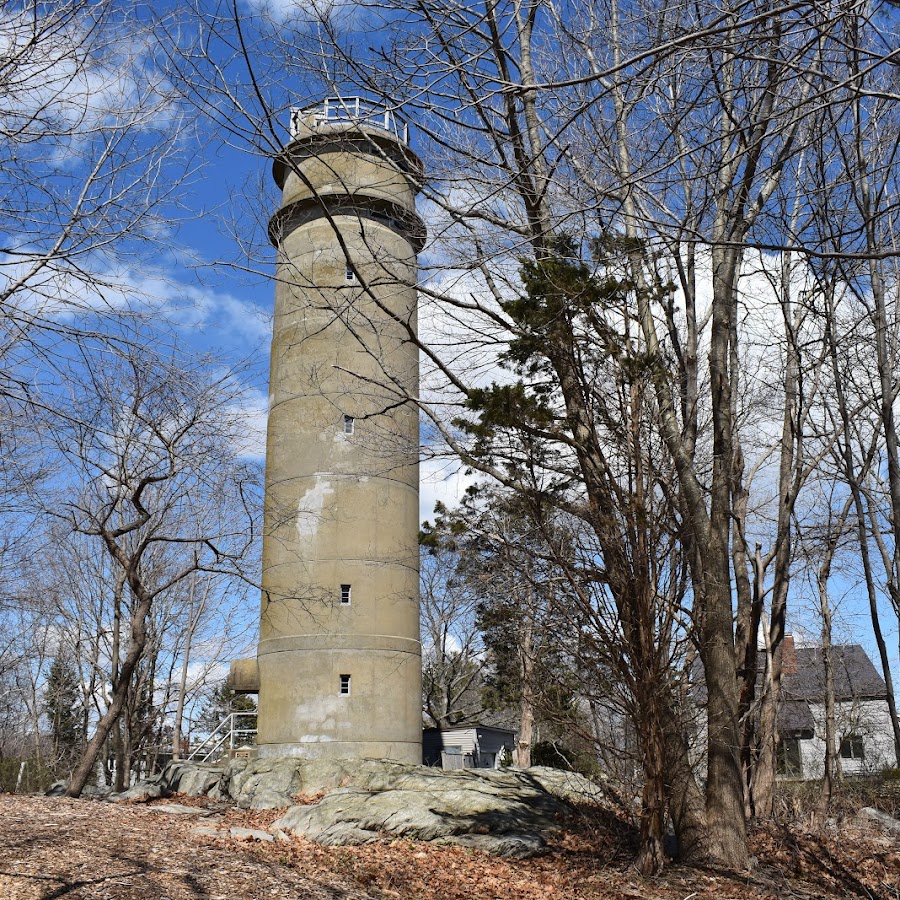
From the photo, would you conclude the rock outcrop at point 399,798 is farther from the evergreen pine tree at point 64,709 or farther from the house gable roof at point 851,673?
the house gable roof at point 851,673

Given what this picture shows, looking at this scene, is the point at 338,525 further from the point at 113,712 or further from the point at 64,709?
the point at 64,709

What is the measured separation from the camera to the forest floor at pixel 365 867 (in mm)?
7039

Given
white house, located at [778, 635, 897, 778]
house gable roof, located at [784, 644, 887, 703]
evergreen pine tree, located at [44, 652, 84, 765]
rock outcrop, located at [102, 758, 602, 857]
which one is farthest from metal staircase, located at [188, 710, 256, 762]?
house gable roof, located at [784, 644, 887, 703]

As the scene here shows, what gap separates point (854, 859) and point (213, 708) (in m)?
42.7

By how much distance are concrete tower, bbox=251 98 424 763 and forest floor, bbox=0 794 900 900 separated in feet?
18.8

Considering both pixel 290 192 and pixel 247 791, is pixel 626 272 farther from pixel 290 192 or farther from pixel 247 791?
pixel 290 192

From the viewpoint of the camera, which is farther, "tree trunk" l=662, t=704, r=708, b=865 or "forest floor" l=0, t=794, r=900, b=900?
"tree trunk" l=662, t=704, r=708, b=865

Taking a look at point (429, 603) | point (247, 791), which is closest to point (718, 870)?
point (247, 791)

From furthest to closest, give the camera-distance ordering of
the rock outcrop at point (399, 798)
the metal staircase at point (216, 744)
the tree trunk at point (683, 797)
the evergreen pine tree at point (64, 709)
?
1. the evergreen pine tree at point (64, 709)
2. the metal staircase at point (216, 744)
3. the rock outcrop at point (399, 798)
4. the tree trunk at point (683, 797)

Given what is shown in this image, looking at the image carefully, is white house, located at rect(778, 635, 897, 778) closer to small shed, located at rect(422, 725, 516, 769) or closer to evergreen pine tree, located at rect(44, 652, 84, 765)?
small shed, located at rect(422, 725, 516, 769)

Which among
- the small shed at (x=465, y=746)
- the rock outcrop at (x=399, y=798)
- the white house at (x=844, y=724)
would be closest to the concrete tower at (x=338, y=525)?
the rock outcrop at (x=399, y=798)

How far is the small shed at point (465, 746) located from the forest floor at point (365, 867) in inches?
583

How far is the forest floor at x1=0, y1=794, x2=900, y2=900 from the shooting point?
23.1 ft

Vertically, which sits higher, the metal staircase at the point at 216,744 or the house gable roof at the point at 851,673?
the house gable roof at the point at 851,673
